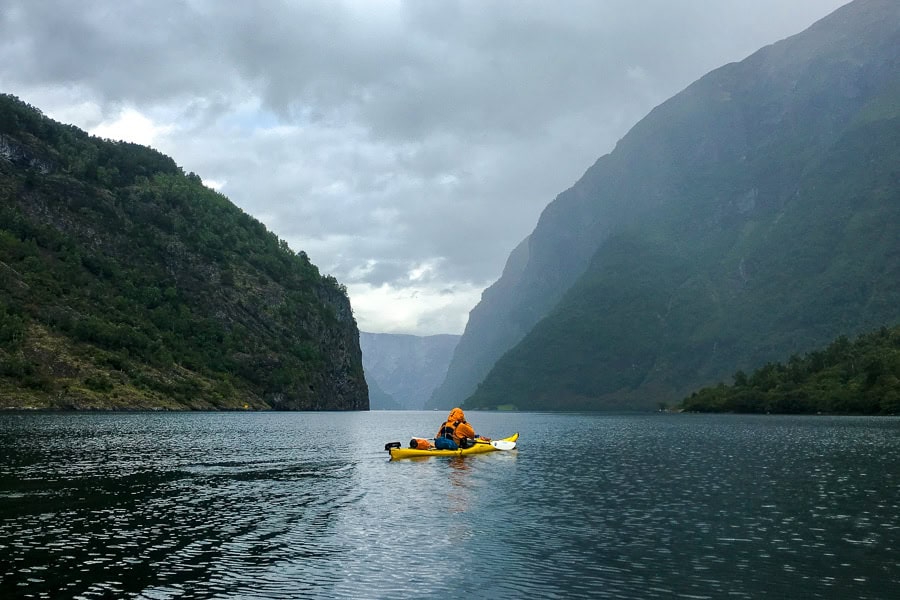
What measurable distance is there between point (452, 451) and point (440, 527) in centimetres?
4681

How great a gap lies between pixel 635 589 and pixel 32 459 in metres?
58.7

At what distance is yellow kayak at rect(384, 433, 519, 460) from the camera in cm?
8188

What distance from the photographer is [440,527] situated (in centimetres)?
3969

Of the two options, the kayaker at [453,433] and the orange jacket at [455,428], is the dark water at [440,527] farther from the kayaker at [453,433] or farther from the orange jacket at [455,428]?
the orange jacket at [455,428]

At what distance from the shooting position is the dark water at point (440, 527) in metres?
27.5

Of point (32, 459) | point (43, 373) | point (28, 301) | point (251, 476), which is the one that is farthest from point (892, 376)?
point (28, 301)

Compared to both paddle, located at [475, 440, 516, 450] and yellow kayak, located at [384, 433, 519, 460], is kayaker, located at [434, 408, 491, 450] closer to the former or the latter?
yellow kayak, located at [384, 433, 519, 460]

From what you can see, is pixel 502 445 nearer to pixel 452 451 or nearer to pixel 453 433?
pixel 453 433

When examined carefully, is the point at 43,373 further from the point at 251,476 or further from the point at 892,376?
the point at 892,376

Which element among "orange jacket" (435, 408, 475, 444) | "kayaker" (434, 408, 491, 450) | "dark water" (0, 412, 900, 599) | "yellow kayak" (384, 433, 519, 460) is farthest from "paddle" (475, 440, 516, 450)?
"dark water" (0, 412, 900, 599)

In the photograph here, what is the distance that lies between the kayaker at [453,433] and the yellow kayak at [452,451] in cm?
84

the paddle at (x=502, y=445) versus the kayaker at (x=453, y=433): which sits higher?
the kayaker at (x=453, y=433)

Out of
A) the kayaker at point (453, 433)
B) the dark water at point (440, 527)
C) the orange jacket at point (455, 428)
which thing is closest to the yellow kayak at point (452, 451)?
the kayaker at point (453, 433)

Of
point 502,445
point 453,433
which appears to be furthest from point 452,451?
point 502,445
